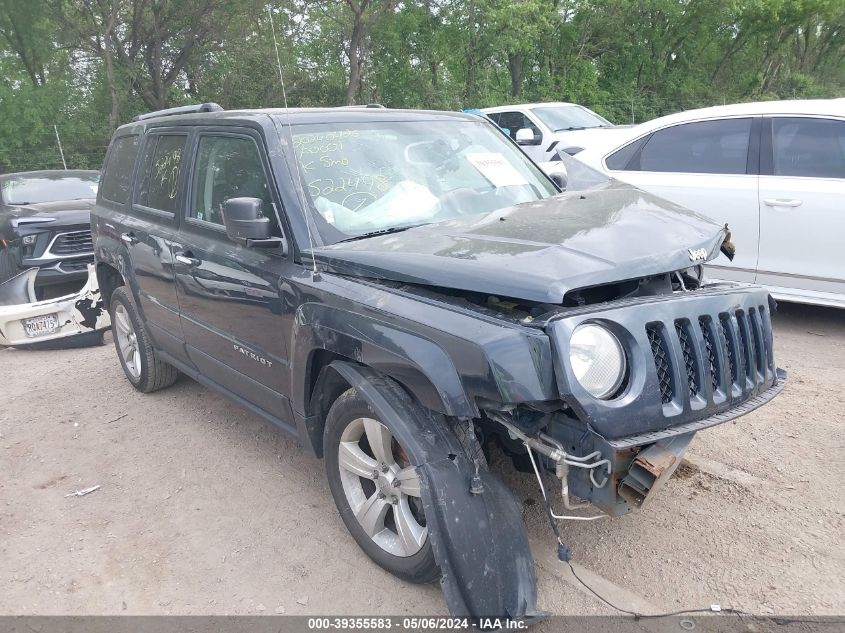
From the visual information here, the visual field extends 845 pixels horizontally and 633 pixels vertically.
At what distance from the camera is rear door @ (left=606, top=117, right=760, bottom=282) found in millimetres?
5465

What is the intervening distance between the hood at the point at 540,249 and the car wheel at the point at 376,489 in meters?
0.59

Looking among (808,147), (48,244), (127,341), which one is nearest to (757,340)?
(808,147)

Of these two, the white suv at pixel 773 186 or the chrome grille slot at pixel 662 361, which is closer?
the chrome grille slot at pixel 662 361

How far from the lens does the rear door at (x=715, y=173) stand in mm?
5465

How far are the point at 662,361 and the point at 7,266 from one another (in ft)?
23.1

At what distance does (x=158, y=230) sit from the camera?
419 centimetres

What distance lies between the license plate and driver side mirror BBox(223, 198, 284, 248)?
445 centimetres

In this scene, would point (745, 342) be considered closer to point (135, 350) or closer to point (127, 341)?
point (135, 350)

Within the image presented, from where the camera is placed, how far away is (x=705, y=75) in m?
26.2

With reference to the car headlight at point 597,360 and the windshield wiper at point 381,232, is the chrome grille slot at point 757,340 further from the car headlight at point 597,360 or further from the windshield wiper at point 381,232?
the windshield wiper at point 381,232

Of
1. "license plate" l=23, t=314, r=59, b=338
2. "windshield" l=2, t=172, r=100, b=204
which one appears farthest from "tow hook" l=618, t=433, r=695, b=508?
"windshield" l=2, t=172, r=100, b=204

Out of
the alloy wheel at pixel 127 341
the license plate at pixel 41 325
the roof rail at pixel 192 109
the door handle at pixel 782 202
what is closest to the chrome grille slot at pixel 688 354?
the roof rail at pixel 192 109

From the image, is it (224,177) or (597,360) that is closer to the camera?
(597,360)

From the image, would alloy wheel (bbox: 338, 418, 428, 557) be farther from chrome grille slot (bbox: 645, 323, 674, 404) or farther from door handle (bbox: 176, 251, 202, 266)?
door handle (bbox: 176, 251, 202, 266)
